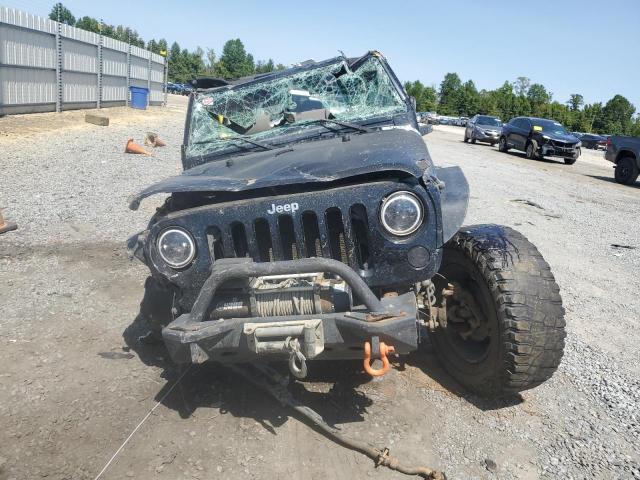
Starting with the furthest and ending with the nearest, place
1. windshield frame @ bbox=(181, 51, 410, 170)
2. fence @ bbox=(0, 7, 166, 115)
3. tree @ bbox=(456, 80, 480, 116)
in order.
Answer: tree @ bbox=(456, 80, 480, 116) < fence @ bbox=(0, 7, 166, 115) < windshield frame @ bbox=(181, 51, 410, 170)

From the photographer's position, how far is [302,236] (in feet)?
9.66

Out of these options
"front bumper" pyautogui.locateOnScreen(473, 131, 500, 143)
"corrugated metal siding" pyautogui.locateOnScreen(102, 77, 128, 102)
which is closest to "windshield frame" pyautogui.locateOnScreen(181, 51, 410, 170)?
"corrugated metal siding" pyautogui.locateOnScreen(102, 77, 128, 102)

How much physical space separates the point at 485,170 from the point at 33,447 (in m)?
13.4

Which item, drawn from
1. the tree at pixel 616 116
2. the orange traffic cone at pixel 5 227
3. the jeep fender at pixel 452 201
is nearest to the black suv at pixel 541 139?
the jeep fender at pixel 452 201

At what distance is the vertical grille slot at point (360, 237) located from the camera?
9.59 feet

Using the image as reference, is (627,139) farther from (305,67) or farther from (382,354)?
(382,354)

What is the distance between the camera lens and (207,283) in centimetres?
275

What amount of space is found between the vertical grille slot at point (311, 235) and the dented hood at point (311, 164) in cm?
25

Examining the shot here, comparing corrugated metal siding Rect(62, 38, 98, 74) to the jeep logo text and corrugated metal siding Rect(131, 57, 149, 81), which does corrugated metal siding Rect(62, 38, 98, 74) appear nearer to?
corrugated metal siding Rect(131, 57, 149, 81)

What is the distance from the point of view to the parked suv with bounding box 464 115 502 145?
25.0 m

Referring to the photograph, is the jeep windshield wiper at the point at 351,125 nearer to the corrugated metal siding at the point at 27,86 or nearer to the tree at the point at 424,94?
the corrugated metal siding at the point at 27,86

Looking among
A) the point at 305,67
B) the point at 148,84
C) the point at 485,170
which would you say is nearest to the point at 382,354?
the point at 305,67

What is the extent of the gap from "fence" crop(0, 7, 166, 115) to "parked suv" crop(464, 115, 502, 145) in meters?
16.0

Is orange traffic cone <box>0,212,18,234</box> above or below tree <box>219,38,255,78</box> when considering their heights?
below
